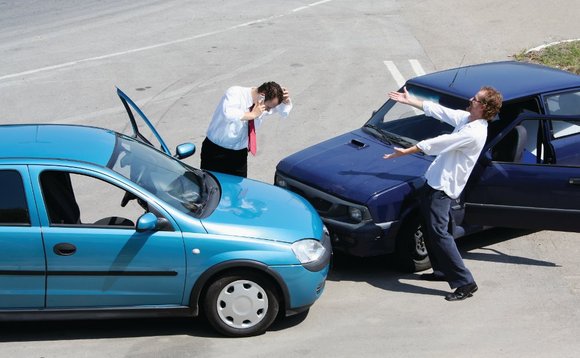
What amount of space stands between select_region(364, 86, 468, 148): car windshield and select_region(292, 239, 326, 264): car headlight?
2.13 m

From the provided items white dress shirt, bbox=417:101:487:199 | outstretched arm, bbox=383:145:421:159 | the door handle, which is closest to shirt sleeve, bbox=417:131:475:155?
white dress shirt, bbox=417:101:487:199

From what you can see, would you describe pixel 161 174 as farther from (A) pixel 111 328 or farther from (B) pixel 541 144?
(B) pixel 541 144

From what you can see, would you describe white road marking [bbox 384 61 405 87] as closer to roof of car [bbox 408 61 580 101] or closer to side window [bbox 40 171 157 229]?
roof of car [bbox 408 61 580 101]

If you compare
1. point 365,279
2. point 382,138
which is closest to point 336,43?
point 382,138

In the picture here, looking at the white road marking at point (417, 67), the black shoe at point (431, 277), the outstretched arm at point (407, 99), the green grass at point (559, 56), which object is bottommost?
the black shoe at point (431, 277)

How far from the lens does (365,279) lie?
866 cm

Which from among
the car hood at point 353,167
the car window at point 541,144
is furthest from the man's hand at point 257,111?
the car window at point 541,144

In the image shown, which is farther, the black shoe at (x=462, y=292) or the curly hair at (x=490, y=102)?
the black shoe at (x=462, y=292)

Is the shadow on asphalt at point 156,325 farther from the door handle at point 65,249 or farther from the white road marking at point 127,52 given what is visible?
the white road marking at point 127,52

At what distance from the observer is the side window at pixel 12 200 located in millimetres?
6965

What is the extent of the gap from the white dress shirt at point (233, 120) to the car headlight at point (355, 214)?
4.48 feet

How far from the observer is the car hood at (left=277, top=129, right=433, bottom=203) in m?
8.48

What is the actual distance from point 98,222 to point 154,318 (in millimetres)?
1015

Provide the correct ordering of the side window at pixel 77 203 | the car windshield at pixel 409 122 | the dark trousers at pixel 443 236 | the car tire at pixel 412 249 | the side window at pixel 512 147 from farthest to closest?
the car windshield at pixel 409 122 < the side window at pixel 512 147 < the car tire at pixel 412 249 < the dark trousers at pixel 443 236 < the side window at pixel 77 203
